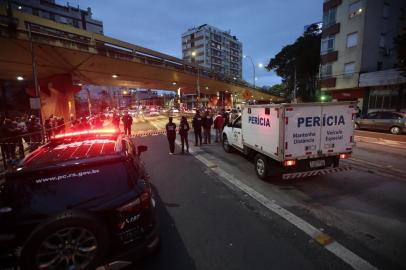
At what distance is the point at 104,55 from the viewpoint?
2083 centimetres

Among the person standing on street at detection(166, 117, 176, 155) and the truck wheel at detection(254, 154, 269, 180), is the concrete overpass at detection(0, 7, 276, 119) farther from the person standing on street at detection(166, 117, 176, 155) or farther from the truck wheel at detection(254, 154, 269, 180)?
the truck wheel at detection(254, 154, 269, 180)

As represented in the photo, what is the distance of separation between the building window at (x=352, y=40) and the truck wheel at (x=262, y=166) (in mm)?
28690

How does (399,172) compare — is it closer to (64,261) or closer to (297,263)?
(297,263)

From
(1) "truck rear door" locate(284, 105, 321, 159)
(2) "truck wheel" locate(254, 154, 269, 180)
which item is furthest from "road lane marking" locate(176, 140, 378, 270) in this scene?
(1) "truck rear door" locate(284, 105, 321, 159)

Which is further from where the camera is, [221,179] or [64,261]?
[221,179]

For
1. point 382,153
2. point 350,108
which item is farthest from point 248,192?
point 382,153

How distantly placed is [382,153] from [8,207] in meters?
12.5

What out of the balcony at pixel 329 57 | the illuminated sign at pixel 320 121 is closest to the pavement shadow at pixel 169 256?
the illuminated sign at pixel 320 121

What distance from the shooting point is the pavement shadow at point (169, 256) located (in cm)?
342

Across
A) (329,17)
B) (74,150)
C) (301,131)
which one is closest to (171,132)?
(301,131)

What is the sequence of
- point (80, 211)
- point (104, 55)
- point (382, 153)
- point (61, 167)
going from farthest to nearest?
point (104, 55)
point (382, 153)
point (61, 167)
point (80, 211)

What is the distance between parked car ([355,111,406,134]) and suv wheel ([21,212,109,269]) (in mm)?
19788

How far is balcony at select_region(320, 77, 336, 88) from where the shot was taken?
99.5ft

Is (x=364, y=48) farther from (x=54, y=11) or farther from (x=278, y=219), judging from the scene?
(x=54, y=11)
